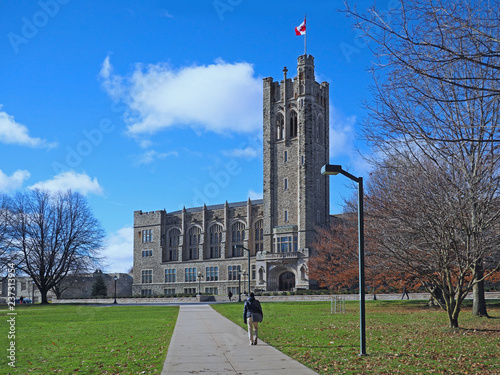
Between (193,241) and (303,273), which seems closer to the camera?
(303,273)

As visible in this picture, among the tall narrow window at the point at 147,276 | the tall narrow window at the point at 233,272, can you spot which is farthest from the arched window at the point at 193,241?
the tall narrow window at the point at 233,272

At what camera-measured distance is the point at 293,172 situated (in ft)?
228

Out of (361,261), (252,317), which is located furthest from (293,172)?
(361,261)

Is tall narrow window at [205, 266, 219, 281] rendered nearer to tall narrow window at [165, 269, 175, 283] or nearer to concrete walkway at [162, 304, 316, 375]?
tall narrow window at [165, 269, 175, 283]

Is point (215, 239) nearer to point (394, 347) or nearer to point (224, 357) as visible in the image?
point (394, 347)

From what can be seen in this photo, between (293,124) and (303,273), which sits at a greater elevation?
→ (293,124)

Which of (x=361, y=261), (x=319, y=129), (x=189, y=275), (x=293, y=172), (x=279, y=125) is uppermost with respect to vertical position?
(x=279, y=125)

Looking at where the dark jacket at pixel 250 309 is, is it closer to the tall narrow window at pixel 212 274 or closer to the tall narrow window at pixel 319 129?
the tall narrow window at pixel 319 129

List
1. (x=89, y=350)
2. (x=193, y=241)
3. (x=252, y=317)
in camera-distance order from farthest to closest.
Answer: (x=193, y=241) → (x=252, y=317) → (x=89, y=350)

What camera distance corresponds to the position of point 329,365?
11.3 meters

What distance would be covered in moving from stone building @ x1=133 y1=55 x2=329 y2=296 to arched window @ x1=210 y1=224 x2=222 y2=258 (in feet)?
0.51

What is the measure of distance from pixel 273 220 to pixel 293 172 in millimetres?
6960

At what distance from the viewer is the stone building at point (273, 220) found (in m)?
67.2

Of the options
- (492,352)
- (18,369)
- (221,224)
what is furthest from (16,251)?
(492,352)
